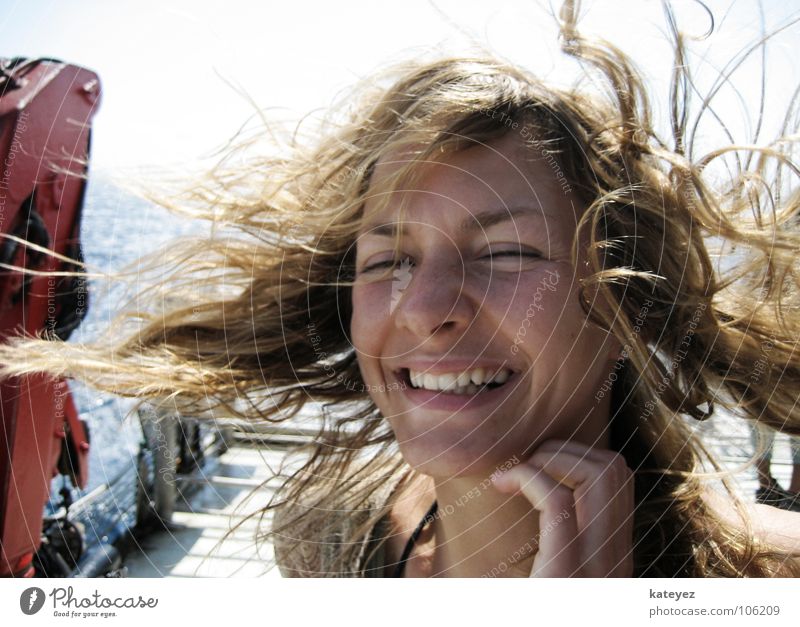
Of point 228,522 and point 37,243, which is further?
point 228,522

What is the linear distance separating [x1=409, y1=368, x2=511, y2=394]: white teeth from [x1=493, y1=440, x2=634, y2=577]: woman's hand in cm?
7

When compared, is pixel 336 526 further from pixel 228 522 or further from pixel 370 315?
pixel 228 522

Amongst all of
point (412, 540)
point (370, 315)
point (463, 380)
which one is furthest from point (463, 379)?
point (412, 540)

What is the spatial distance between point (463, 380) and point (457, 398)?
2 centimetres

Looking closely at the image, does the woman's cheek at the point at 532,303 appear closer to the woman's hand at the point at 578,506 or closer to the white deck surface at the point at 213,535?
the woman's hand at the point at 578,506

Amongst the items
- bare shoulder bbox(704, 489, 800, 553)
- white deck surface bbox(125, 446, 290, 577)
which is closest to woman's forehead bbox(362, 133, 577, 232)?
bare shoulder bbox(704, 489, 800, 553)

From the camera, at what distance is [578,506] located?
645mm

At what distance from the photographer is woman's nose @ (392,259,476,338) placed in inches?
25.9

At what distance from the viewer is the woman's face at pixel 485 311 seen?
652mm

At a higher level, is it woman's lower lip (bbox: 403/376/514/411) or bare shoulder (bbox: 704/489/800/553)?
woman's lower lip (bbox: 403/376/514/411)

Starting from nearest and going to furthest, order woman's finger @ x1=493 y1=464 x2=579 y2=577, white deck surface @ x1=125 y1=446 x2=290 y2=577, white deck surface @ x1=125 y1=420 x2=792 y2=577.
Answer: woman's finger @ x1=493 y1=464 x2=579 y2=577 → white deck surface @ x1=125 y1=420 x2=792 y2=577 → white deck surface @ x1=125 y1=446 x2=290 y2=577

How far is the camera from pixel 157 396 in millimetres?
910

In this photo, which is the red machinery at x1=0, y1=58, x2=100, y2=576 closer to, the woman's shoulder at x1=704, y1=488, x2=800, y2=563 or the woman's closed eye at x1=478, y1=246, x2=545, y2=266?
the woman's closed eye at x1=478, y1=246, x2=545, y2=266
